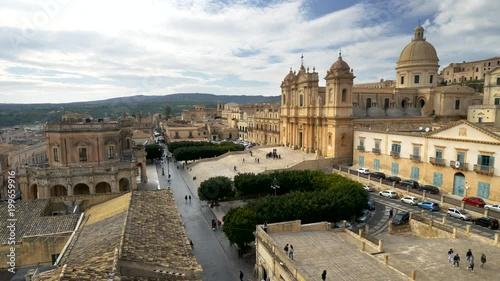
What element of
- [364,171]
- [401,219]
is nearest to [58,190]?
[401,219]

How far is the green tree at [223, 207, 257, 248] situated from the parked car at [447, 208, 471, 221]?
51.8 ft

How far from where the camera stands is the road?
20.3 metres

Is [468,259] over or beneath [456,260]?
over

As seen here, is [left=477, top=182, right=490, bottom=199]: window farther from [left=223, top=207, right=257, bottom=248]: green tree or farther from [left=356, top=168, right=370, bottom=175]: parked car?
[left=223, top=207, right=257, bottom=248]: green tree

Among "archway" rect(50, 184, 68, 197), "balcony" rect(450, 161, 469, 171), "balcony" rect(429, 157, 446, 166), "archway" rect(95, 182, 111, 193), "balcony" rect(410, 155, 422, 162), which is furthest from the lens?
"balcony" rect(410, 155, 422, 162)

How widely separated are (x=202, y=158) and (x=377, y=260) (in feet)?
143

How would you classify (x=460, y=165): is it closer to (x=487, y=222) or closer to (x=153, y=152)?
(x=487, y=222)

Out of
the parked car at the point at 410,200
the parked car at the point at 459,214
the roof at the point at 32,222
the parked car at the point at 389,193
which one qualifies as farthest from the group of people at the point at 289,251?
the parked car at the point at 389,193

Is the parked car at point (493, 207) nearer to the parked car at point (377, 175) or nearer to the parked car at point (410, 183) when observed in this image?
the parked car at point (410, 183)

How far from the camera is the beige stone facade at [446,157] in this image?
91.4 feet

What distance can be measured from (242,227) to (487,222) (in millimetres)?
17422

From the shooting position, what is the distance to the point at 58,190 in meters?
26.9

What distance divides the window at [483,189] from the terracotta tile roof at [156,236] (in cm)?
2607

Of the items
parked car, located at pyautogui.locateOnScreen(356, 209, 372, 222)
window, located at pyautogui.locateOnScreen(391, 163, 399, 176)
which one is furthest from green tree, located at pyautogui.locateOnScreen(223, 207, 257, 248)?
window, located at pyautogui.locateOnScreen(391, 163, 399, 176)
